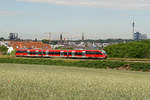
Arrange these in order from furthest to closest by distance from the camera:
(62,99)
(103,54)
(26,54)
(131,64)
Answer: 1. (26,54)
2. (103,54)
3. (131,64)
4. (62,99)

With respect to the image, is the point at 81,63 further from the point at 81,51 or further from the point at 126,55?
the point at 126,55

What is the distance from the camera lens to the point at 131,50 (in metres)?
86.2

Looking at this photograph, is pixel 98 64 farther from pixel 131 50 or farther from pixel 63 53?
pixel 131 50

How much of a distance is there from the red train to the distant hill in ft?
50.8

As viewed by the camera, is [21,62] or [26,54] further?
[26,54]

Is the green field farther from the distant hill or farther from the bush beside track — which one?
the distant hill

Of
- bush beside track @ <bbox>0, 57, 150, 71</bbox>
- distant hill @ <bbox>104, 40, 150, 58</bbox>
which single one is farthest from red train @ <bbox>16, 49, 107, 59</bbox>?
distant hill @ <bbox>104, 40, 150, 58</bbox>

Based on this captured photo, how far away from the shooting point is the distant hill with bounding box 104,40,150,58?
84.9 m

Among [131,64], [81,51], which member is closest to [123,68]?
[131,64]

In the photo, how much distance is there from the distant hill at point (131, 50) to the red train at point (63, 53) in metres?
15.5

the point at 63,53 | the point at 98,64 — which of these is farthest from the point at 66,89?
the point at 63,53

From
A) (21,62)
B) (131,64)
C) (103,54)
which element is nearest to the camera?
(131,64)

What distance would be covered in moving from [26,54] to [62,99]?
229ft

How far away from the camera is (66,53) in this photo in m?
76.2
